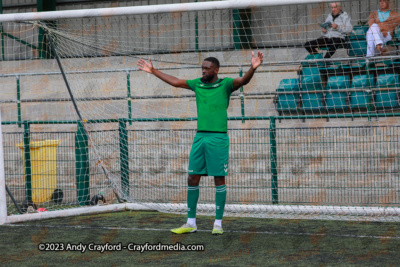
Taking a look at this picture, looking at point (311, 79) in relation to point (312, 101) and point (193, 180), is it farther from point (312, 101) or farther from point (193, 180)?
point (193, 180)

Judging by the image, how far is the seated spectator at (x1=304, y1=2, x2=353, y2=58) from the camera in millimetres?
9578

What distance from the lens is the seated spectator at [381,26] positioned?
27.7ft

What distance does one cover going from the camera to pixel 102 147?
29.0 ft

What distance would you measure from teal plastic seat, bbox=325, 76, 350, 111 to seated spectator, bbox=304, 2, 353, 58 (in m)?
0.47

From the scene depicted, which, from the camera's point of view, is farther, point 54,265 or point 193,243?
point 193,243

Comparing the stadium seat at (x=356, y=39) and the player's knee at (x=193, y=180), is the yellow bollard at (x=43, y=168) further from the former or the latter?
the stadium seat at (x=356, y=39)

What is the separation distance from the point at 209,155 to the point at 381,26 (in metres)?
4.04

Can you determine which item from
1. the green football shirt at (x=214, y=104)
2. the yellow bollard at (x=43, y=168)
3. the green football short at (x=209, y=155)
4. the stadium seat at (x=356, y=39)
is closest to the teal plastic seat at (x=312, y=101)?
the stadium seat at (x=356, y=39)

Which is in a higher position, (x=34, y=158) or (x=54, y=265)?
(x=34, y=158)

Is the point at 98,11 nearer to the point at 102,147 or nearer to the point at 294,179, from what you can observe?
the point at 102,147

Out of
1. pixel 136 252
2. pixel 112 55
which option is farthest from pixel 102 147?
pixel 136 252

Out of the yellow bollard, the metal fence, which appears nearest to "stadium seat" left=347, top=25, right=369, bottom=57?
the metal fence

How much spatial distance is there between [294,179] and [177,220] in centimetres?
225

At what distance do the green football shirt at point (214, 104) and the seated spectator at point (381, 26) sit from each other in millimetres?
3457
